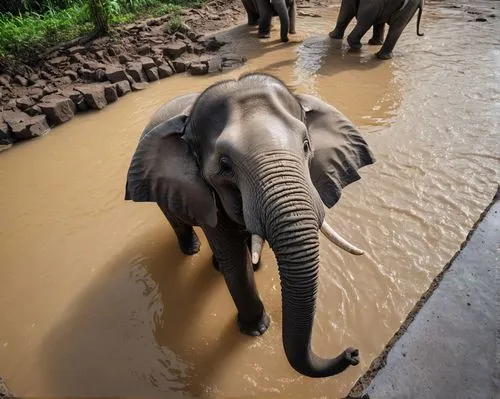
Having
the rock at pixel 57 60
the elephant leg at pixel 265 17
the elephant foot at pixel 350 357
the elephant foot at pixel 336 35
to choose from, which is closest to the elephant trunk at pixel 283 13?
the elephant leg at pixel 265 17

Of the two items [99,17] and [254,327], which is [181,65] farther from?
[254,327]

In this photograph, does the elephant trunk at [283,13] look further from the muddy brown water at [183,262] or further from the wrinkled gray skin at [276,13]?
the muddy brown water at [183,262]

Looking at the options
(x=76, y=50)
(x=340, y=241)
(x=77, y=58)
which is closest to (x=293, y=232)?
(x=340, y=241)

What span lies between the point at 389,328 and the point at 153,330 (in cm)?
192

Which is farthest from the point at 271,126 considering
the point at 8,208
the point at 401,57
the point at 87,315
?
the point at 401,57

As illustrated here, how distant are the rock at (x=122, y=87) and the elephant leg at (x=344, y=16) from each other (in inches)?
197

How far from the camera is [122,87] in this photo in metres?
7.07

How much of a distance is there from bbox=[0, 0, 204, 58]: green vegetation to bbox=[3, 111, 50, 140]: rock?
7.59 feet

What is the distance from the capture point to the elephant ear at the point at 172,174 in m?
2.43

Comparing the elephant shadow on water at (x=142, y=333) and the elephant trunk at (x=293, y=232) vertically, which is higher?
the elephant trunk at (x=293, y=232)

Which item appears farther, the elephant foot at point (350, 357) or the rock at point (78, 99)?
the rock at point (78, 99)

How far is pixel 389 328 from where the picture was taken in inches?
121

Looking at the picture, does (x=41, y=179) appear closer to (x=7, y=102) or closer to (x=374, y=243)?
(x=7, y=102)

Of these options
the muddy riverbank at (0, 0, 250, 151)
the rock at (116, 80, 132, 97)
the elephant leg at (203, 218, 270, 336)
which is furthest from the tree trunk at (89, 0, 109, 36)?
the elephant leg at (203, 218, 270, 336)
